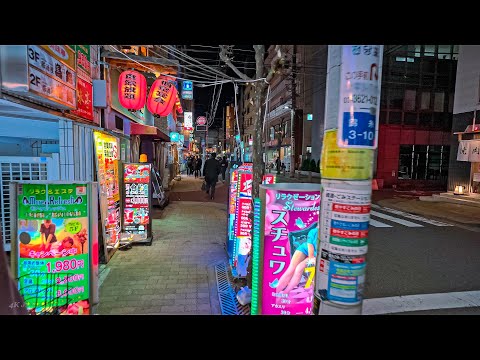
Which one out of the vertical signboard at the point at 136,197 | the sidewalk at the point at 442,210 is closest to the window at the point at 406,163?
the sidewalk at the point at 442,210

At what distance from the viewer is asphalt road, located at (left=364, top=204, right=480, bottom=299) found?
513 cm

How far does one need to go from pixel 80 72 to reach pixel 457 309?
344 inches

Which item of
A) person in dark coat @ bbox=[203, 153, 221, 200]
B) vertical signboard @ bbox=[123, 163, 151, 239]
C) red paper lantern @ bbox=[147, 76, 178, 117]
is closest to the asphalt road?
vertical signboard @ bbox=[123, 163, 151, 239]

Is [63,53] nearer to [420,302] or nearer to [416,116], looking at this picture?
[420,302]

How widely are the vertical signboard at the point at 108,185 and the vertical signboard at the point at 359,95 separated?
17.2 feet

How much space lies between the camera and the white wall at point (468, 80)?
14594 millimetres

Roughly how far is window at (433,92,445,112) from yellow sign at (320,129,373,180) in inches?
1063

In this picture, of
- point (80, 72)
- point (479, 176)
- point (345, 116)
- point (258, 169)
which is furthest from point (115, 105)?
point (479, 176)

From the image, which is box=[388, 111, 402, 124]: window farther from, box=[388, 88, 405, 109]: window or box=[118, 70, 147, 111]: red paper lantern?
box=[118, 70, 147, 111]: red paper lantern

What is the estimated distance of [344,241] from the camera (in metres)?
2.03

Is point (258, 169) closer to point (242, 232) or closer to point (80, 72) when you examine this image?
point (242, 232)

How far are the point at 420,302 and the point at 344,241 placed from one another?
371 centimetres

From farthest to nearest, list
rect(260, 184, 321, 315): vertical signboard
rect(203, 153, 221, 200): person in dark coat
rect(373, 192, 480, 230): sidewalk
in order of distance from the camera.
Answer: rect(203, 153, 221, 200): person in dark coat → rect(373, 192, 480, 230): sidewalk → rect(260, 184, 321, 315): vertical signboard

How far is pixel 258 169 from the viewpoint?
498 cm
